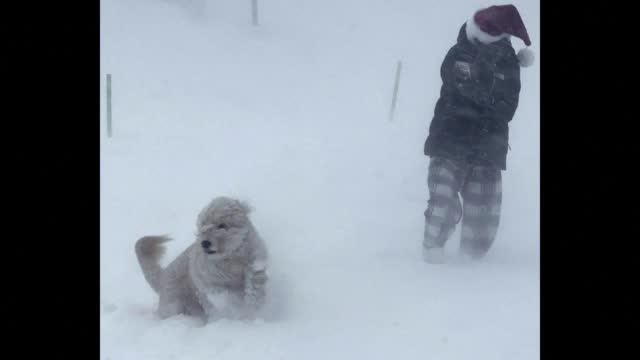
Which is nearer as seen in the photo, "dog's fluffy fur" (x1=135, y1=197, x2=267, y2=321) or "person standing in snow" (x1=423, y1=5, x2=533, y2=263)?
"dog's fluffy fur" (x1=135, y1=197, x2=267, y2=321)

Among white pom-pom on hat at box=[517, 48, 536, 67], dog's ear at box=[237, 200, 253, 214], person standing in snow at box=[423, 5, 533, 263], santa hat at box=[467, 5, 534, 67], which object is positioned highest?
santa hat at box=[467, 5, 534, 67]

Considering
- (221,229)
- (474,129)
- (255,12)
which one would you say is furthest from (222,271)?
(255,12)

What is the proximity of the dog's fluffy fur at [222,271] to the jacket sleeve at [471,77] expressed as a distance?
1.71 m

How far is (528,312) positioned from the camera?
379 cm

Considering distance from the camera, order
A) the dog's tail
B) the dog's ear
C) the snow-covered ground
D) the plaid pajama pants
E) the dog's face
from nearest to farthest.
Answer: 1. the snow-covered ground
2. the dog's face
3. the dog's ear
4. the dog's tail
5. the plaid pajama pants

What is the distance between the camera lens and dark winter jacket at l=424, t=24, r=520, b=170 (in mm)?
4539

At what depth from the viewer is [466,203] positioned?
477 centimetres

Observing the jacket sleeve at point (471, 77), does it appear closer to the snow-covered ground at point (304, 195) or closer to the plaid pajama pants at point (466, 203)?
the plaid pajama pants at point (466, 203)

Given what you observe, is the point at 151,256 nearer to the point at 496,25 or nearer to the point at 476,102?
the point at 476,102

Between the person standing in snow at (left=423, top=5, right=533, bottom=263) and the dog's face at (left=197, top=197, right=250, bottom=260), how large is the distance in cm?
150

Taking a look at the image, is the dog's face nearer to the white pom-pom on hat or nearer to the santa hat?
the santa hat

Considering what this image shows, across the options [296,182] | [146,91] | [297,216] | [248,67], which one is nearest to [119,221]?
[297,216]

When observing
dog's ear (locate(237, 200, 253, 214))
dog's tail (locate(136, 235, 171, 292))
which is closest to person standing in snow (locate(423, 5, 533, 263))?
dog's ear (locate(237, 200, 253, 214))

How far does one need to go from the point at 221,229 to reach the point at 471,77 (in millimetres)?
1992
